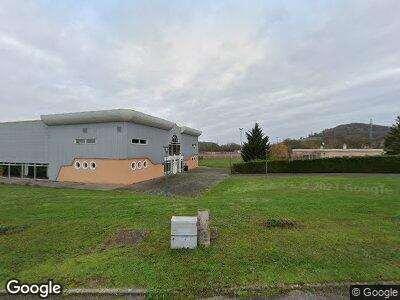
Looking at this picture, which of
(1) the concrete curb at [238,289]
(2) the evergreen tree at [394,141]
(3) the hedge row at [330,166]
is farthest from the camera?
(2) the evergreen tree at [394,141]

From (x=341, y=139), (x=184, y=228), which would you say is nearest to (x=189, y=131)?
(x=184, y=228)

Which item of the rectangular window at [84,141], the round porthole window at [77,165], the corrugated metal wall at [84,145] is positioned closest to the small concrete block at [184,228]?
the corrugated metal wall at [84,145]

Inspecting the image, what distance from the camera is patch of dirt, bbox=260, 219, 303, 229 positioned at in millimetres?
8477

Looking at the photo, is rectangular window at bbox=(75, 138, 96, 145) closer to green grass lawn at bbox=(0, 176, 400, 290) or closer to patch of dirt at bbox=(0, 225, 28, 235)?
green grass lawn at bbox=(0, 176, 400, 290)

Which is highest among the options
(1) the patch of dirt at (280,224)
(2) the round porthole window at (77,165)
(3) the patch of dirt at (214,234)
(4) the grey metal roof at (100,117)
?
(4) the grey metal roof at (100,117)

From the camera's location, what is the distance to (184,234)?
6.67 m

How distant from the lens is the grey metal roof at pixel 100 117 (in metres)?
24.2

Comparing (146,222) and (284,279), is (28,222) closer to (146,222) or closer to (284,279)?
(146,222)

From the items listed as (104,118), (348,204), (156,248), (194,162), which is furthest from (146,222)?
(194,162)

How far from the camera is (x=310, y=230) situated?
26.5 ft

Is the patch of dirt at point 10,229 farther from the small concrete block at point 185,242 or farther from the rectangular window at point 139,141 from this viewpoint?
the rectangular window at point 139,141

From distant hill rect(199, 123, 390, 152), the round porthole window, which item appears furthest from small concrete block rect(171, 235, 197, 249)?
distant hill rect(199, 123, 390, 152)

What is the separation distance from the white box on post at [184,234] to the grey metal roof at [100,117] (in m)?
19.1

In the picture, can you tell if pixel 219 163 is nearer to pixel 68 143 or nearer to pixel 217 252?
pixel 68 143
